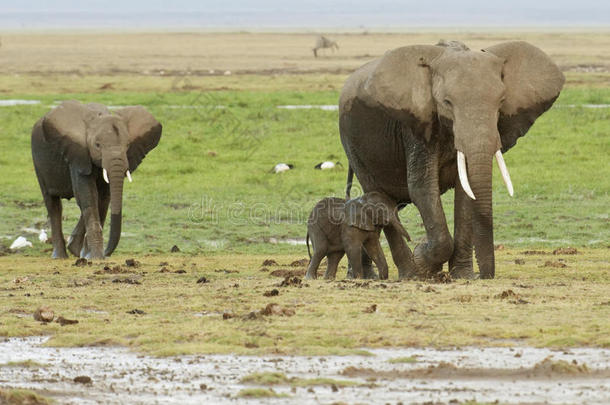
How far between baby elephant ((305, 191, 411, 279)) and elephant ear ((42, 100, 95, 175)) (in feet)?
13.1

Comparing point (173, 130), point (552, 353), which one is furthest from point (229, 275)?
point (173, 130)

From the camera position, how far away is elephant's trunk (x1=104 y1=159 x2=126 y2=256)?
14.7m

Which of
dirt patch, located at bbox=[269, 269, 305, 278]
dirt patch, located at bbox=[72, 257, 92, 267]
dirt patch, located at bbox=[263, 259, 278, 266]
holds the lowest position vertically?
dirt patch, located at bbox=[72, 257, 92, 267]

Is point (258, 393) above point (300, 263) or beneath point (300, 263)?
above

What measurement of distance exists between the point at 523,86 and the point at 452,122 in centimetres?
97

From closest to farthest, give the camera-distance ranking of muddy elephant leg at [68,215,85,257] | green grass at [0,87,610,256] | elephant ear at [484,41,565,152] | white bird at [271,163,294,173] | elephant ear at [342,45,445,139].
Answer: elephant ear at [342,45,445,139], elephant ear at [484,41,565,152], muddy elephant leg at [68,215,85,257], green grass at [0,87,610,256], white bird at [271,163,294,173]

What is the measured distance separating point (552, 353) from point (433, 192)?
3596 millimetres

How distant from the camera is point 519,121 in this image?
11.2 m

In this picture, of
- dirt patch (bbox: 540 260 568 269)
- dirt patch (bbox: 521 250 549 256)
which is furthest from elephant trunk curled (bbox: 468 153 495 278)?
dirt patch (bbox: 521 250 549 256)

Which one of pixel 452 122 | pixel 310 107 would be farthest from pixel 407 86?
pixel 310 107

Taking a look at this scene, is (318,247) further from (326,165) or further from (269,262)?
(326,165)

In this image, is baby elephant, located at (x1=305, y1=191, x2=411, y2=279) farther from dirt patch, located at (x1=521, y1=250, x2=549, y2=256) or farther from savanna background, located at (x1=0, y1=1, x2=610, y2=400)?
dirt patch, located at (x1=521, y1=250, x2=549, y2=256)

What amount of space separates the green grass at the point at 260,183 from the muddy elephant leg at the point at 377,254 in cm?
375

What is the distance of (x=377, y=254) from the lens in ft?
40.0
